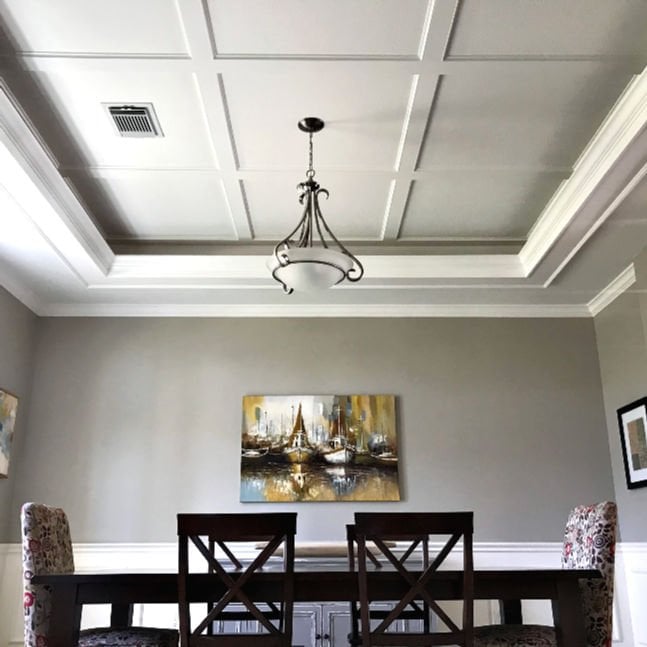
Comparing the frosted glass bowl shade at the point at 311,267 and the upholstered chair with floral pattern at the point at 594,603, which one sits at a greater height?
the frosted glass bowl shade at the point at 311,267

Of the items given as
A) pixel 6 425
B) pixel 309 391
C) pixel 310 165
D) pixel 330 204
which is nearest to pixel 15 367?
pixel 6 425

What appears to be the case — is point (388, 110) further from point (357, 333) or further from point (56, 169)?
point (357, 333)

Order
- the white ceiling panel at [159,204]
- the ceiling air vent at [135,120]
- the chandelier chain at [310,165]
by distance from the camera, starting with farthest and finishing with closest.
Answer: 1. the white ceiling panel at [159,204]
2. the chandelier chain at [310,165]
3. the ceiling air vent at [135,120]

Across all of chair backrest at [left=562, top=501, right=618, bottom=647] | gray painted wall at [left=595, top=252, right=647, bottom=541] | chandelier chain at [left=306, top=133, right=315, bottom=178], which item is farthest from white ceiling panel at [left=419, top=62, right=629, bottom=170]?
chair backrest at [left=562, top=501, right=618, bottom=647]

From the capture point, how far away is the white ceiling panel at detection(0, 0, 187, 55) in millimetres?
2604

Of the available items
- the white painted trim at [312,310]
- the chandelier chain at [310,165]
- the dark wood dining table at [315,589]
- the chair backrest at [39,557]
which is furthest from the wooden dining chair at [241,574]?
the white painted trim at [312,310]

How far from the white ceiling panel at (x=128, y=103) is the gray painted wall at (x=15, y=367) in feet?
4.58

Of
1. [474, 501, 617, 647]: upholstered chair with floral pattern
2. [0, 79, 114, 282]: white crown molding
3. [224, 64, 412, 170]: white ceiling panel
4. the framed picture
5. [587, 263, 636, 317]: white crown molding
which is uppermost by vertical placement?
[224, 64, 412, 170]: white ceiling panel

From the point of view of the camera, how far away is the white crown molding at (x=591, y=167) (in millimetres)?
2990

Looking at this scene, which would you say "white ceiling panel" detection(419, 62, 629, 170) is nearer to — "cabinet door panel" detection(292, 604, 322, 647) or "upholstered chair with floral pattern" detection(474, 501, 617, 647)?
"upholstered chair with floral pattern" detection(474, 501, 617, 647)

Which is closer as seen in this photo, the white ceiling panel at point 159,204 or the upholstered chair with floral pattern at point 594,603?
the upholstered chair with floral pattern at point 594,603

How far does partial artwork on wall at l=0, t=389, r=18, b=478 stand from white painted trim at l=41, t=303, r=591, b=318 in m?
0.81

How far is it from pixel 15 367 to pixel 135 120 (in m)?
2.19

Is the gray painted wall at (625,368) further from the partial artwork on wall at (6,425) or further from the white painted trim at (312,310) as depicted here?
the partial artwork on wall at (6,425)
